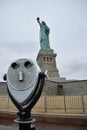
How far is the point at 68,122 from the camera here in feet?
21.1

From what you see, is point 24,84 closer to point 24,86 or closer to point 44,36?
point 24,86

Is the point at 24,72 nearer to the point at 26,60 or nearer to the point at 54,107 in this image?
the point at 26,60

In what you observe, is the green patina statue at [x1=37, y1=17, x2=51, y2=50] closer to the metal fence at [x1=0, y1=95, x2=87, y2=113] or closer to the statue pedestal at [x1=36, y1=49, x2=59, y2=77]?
the statue pedestal at [x1=36, y1=49, x2=59, y2=77]

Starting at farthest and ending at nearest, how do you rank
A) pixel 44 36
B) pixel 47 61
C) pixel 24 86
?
pixel 44 36 < pixel 47 61 < pixel 24 86

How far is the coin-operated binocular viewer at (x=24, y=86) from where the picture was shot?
215 centimetres

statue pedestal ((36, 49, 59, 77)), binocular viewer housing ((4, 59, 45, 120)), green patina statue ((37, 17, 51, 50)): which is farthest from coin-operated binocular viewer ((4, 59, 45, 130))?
green patina statue ((37, 17, 51, 50))

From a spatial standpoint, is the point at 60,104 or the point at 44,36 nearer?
the point at 60,104

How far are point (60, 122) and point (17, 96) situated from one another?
4.73 m

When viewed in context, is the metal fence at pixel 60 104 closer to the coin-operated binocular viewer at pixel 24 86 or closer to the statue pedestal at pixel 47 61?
the coin-operated binocular viewer at pixel 24 86

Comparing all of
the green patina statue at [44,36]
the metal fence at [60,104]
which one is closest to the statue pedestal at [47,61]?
the green patina statue at [44,36]

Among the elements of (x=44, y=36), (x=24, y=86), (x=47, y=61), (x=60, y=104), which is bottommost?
(x=60, y=104)

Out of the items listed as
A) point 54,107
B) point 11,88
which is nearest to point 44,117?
point 54,107

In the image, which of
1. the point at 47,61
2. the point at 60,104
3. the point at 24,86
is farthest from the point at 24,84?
the point at 47,61

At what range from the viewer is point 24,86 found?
223cm
